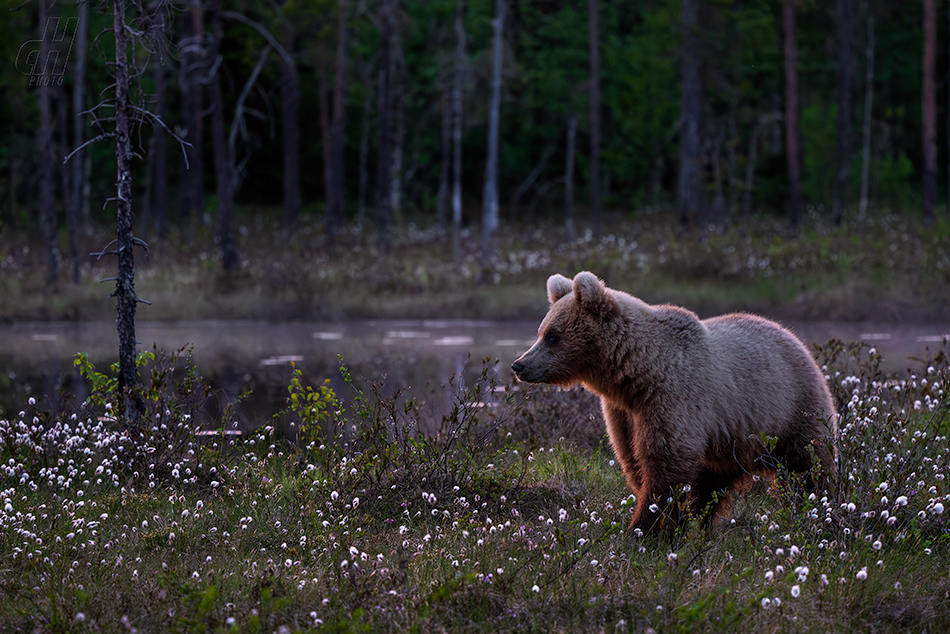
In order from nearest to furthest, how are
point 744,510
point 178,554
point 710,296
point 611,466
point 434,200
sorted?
point 178,554 < point 744,510 < point 611,466 < point 710,296 < point 434,200

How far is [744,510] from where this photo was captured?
248 inches

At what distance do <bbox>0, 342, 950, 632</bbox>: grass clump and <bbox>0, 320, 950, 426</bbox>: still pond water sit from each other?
2.70 metres

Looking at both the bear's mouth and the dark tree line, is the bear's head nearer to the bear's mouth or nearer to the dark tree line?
the bear's mouth

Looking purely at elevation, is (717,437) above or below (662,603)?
above

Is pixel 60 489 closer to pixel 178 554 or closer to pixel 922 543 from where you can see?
pixel 178 554

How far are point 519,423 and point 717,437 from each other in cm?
339

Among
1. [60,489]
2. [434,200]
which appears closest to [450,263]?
[60,489]

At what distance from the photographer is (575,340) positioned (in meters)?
5.65

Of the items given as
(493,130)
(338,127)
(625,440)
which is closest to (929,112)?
(493,130)

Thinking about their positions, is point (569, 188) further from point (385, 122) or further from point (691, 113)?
point (385, 122)

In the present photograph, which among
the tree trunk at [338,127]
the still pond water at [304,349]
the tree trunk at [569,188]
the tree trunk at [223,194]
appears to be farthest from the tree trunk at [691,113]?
the tree trunk at [223,194]

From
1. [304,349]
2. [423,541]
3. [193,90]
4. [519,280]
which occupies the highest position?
[193,90]

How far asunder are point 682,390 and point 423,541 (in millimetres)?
1889

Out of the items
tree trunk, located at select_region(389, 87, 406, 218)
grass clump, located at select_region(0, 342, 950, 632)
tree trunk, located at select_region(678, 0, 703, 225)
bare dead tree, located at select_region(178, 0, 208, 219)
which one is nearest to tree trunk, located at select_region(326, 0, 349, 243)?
tree trunk, located at select_region(389, 87, 406, 218)
